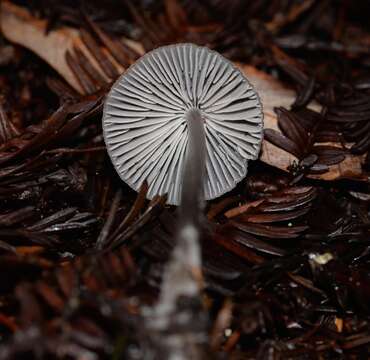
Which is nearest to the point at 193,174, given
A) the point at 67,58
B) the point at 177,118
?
the point at 177,118

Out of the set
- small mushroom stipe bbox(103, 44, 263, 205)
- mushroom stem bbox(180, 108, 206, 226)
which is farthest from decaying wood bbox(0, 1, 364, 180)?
mushroom stem bbox(180, 108, 206, 226)

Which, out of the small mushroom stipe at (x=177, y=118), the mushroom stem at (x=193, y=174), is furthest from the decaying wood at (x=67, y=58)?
the mushroom stem at (x=193, y=174)

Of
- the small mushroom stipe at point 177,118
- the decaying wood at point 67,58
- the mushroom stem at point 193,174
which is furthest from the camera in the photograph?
the decaying wood at point 67,58

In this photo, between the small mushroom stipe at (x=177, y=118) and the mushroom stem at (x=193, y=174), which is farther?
the small mushroom stipe at (x=177, y=118)

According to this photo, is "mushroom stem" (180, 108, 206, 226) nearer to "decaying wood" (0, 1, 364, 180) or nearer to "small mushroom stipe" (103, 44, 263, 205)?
"small mushroom stipe" (103, 44, 263, 205)

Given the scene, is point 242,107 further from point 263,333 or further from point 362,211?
point 263,333

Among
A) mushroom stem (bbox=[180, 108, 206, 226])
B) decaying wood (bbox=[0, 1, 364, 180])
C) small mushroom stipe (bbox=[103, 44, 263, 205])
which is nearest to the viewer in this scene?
mushroom stem (bbox=[180, 108, 206, 226])

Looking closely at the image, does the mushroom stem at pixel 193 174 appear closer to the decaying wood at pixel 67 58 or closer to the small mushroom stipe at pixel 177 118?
the small mushroom stipe at pixel 177 118
